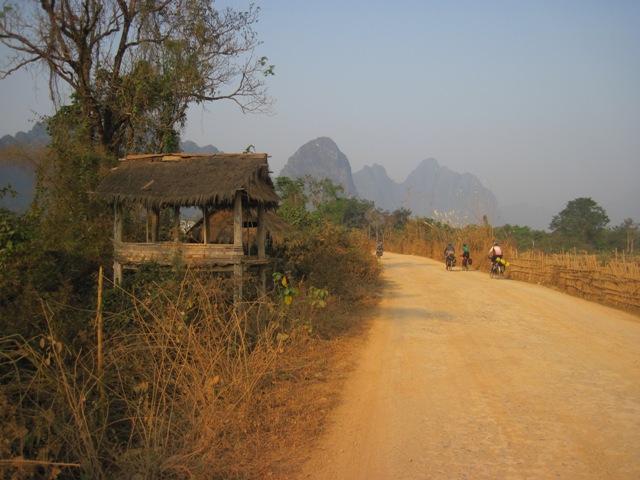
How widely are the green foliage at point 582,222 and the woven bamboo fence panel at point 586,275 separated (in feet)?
76.1

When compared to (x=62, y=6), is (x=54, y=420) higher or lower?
lower

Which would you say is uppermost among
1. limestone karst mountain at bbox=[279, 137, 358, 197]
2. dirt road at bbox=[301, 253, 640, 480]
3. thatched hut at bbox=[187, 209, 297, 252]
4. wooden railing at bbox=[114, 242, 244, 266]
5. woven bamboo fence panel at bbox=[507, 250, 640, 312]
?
limestone karst mountain at bbox=[279, 137, 358, 197]

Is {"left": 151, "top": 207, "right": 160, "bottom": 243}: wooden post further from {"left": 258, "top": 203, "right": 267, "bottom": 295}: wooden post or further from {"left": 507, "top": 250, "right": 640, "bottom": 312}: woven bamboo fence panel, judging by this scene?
{"left": 507, "top": 250, "right": 640, "bottom": 312}: woven bamboo fence panel

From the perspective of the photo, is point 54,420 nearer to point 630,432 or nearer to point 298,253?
point 630,432

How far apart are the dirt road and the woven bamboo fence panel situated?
206cm

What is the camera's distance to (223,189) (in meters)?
10.2

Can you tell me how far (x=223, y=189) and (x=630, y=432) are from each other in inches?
308

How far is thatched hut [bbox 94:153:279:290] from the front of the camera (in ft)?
34.1

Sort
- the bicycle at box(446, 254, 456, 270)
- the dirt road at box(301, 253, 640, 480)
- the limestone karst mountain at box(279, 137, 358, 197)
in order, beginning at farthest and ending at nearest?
the limestone karst mountain at box(279, 137, 358, 197), the bicycle at box(446, 254, 456, 270), the dirt road at box(301, 253, 640, 480)

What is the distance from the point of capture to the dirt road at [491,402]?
4477mm

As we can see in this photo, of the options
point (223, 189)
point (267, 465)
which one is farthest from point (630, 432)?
point (223, 189)

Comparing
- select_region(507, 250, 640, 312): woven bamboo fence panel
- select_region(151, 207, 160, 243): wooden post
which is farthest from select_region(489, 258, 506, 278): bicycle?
select_region(151, 207, 160, 243): wooden post

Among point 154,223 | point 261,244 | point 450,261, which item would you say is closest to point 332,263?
point 261,244

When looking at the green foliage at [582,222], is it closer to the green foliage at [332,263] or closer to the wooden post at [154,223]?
the green foliage at [332,263]
